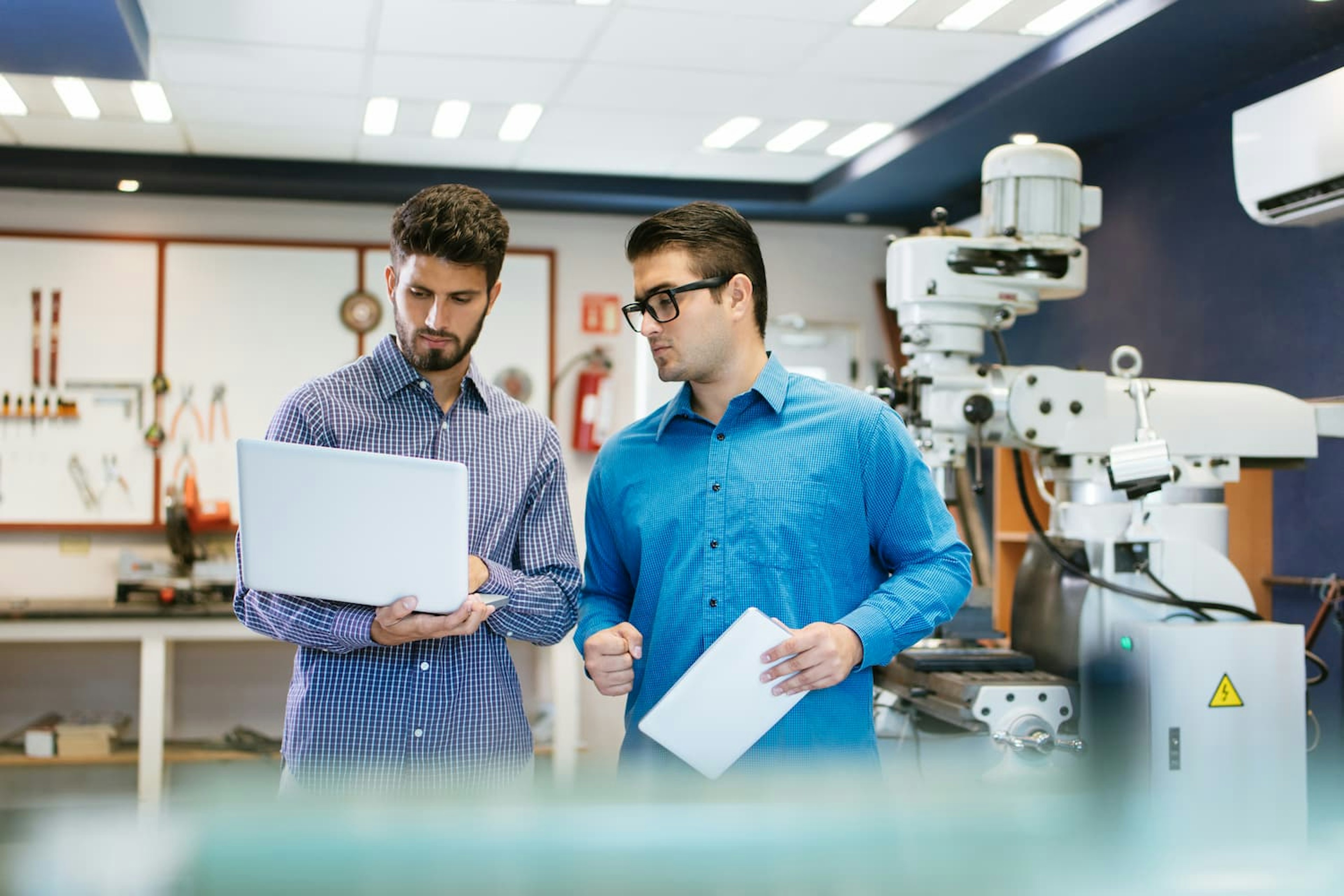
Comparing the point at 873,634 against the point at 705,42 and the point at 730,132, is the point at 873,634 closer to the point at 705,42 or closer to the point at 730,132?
the point at 705,42

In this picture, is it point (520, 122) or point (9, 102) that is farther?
point (520, 122)

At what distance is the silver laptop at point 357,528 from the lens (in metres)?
1.37

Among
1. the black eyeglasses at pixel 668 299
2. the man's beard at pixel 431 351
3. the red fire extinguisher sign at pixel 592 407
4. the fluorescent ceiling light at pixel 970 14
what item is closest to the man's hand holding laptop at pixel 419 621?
the man's beard at pixel 431 351

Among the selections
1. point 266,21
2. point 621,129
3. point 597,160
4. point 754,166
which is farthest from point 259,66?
point 754,166

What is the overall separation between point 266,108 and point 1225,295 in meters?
3.19

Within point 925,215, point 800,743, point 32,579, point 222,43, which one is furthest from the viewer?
point 925,215

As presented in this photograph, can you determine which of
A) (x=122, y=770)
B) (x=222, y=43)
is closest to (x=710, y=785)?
(x=222, y=43)

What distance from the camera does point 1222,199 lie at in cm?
363

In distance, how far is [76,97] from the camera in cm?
397

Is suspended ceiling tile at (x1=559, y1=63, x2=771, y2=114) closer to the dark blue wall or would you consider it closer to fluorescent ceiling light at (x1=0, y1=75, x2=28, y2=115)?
the dark blue wall

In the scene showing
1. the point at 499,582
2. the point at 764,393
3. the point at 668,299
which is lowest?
the point at 499,582

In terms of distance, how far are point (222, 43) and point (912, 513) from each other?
2.76m

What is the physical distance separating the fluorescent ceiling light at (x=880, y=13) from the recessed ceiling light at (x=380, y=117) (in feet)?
5.27

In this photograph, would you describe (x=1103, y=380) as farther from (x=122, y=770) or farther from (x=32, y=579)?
(x=32, y=579)
